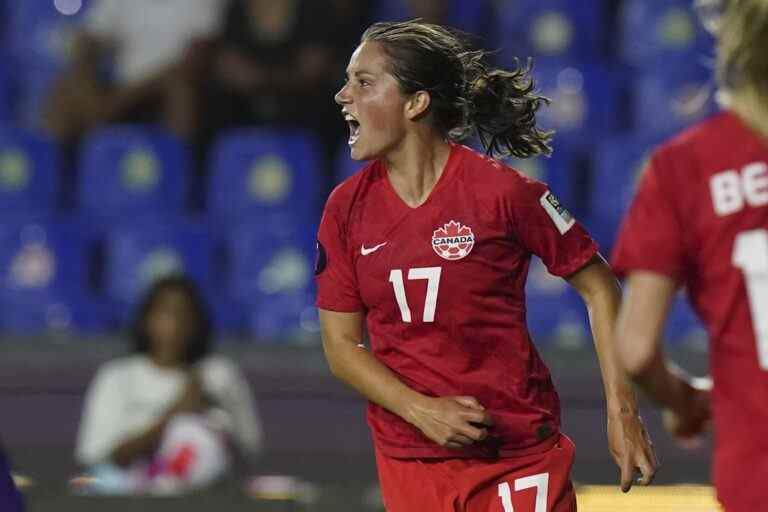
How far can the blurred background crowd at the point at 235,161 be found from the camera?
6711 mm

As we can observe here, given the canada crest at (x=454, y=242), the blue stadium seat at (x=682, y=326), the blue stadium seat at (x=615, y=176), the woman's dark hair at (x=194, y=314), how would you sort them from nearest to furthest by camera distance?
1. the canada crest at (x=454, y=242)
2. the woman's dark hair at (x=194, y=314)
3. the blue stadium seat at (x=682, y=326)
4. the blue stadium seat at (x=615, y=176)

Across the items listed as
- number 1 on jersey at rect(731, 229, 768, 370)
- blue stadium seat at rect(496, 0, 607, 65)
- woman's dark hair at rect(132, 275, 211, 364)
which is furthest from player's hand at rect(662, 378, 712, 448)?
blue stadium seat at rect(496, 0, 607, 65)

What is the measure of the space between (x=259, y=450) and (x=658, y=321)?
14.3 ft

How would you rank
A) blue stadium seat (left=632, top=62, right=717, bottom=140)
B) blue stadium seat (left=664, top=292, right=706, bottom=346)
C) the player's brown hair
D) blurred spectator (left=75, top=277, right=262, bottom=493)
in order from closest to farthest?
1. the player's brown hair
2. blurred spectator (left=75, top=277, right=262, bottom=493)
3. blue stadium seat (left=664, top=292, right=706, bottom=346)
4. blue stadium seat (left=632, top=62, right=717, bottom=140)

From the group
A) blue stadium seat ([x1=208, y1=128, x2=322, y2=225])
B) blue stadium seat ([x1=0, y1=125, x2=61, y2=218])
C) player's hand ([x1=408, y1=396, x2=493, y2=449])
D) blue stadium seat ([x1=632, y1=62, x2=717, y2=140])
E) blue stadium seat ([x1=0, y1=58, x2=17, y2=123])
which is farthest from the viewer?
blue stadium seat ([x1=0, y1=58, x2=17, y2=123])

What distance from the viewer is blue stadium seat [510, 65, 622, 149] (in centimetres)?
713

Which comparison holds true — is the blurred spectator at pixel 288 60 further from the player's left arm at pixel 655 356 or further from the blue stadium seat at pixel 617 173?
the player's left arm at pixel 655 356

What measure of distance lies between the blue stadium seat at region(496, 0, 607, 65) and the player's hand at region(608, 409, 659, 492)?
14.0 ft

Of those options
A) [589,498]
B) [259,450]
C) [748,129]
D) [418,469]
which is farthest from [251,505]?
[748,129]

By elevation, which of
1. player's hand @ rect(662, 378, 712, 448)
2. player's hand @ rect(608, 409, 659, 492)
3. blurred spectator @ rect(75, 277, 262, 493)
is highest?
player's hand @ rect(662, 378, 712, 448)

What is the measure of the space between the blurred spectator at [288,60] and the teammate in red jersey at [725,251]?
5.10 meters

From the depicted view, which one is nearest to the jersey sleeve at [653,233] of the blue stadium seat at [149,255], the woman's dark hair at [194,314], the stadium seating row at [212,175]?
the woman's dark hair at [194,314]

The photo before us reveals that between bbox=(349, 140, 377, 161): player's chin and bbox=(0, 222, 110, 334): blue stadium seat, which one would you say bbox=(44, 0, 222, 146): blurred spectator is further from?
bbox=(349, 140, 377, 161): player's chin

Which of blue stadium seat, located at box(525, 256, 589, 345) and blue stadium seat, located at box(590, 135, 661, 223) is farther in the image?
blue stadium seat, located at box(590, 135, 661, 223)
